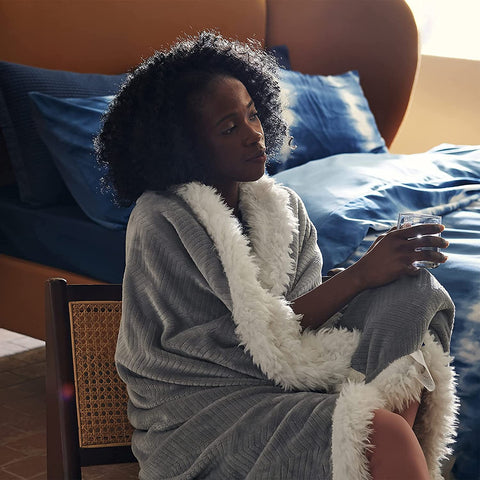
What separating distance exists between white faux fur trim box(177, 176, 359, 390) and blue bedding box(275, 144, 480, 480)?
423 millimetres

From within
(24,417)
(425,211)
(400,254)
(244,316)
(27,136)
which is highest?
(400,254)

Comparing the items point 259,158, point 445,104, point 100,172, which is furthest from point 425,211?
point 445,104

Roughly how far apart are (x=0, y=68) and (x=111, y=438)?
1.24m

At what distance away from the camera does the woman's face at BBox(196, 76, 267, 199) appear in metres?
1.28

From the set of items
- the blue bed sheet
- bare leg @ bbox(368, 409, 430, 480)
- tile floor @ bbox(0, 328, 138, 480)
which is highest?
bare leg @ bbox(368, 409, 430, 480)

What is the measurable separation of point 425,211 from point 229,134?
1.01m

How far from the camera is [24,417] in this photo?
7.20ft

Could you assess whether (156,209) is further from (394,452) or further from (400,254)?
(394,452)

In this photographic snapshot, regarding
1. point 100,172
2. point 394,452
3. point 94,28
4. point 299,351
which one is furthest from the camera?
point 94,28

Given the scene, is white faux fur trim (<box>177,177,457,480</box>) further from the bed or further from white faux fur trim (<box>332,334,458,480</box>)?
the bed

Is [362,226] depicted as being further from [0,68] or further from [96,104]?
[0,68]

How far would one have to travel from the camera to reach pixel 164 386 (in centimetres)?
118

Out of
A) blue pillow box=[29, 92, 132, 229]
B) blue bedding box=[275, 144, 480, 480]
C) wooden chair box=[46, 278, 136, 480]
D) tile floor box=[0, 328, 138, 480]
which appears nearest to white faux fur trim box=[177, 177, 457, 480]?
wooden chair box=[46, 278, 136, 480]

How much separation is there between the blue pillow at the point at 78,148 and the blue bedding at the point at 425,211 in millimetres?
508
